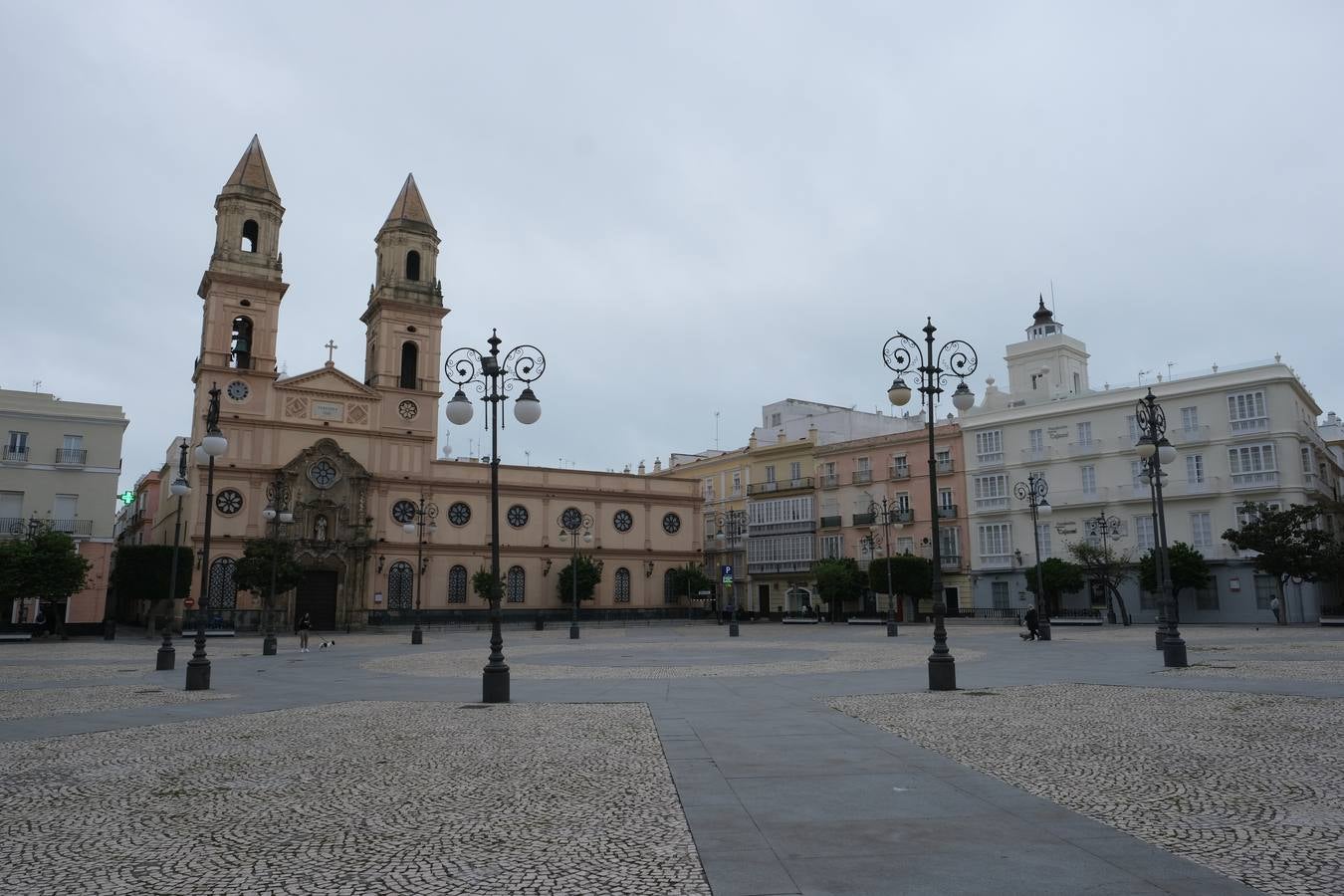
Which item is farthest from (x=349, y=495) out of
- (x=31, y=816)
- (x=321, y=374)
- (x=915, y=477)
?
(x=31, y=816)

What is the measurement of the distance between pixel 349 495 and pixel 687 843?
162 feet

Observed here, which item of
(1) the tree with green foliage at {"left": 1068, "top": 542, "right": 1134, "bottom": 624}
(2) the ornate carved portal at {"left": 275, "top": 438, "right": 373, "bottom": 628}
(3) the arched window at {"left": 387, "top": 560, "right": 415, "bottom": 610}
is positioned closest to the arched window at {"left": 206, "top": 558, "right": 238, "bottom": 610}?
(2) the ornate carved portal at {"left": 275, "top": 438, "right": 373, "bottom": 628}

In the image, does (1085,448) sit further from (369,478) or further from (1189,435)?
(369,478)

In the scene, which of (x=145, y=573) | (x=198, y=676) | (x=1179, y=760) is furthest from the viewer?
(x=145, y=573)

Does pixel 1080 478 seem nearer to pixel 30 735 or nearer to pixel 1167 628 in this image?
pixel 1167 628

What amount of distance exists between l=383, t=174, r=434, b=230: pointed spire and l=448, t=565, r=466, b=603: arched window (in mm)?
21982

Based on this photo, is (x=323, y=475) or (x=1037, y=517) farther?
(x=323, y=475)

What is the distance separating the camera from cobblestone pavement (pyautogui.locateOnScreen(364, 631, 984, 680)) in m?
20.8

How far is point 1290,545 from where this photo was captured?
40.8 metres

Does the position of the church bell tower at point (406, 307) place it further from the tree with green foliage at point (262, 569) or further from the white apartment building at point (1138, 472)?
the white apartment building at point (1138, 472)

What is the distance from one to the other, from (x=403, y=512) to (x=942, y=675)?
43.5 meters

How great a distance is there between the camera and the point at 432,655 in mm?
28281

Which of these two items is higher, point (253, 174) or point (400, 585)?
point (253, 174)

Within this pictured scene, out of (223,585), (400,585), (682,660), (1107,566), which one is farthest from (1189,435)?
(223,585)
